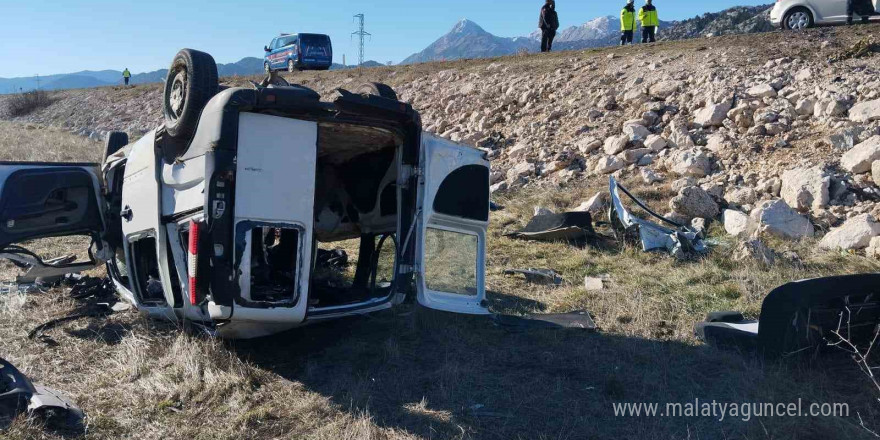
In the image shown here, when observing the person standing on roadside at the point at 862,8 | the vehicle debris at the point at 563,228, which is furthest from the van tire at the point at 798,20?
the vehicle debris at the point at 563,228

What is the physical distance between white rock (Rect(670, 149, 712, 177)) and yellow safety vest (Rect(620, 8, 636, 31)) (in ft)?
36.0

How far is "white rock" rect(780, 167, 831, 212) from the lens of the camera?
8.59 m

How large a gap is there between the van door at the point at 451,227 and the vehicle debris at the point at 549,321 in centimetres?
38

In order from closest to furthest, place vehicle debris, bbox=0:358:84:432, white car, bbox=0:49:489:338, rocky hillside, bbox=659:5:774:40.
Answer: vehicle debris, bbox=0:358:84:432
white car, bbox=0:49:489:338
rocky hillside, bbox=659:5:774:40

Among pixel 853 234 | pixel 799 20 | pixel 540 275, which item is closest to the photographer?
pixel 540 275

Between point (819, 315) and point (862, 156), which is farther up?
point (862, 156)

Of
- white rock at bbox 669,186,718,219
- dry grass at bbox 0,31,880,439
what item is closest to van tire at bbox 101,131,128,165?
dry grass at bbox 0,31,880,439

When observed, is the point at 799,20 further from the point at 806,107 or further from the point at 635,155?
the point at 635,155

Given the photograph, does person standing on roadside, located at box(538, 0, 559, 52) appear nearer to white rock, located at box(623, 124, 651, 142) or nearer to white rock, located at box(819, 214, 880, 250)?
white rock, located at box(623, 124, 651, 142)

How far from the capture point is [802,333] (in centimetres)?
461

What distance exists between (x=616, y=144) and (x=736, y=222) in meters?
3.52

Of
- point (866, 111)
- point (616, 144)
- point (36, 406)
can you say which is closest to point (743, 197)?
point (866, 111)

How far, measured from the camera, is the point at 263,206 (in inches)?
177

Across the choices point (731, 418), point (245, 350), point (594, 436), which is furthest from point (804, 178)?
point (245, 350)
